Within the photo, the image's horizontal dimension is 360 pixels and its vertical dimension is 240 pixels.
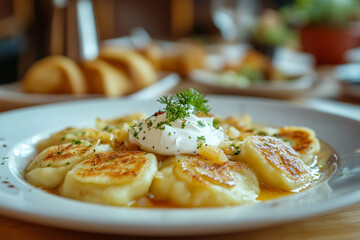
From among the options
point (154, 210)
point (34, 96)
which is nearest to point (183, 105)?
point (154, 210)

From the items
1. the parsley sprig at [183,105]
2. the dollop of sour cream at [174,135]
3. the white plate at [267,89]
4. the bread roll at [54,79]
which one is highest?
the parsley sprig at [183,105]

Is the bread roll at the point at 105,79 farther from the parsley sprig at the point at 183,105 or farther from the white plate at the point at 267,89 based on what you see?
the parsley sprig at the point at 183,105

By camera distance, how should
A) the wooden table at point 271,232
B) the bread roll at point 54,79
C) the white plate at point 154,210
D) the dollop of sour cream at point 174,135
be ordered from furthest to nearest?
the bread roll at point 54,79 → the dollop of sour cream at point 174,135 → the wooden table at point 271,232 → the white plate at point 154,210

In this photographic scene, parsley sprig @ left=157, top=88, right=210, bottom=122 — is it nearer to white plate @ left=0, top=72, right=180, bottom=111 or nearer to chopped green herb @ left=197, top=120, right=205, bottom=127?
chopped green herb @ left=197, top=120, right=205, bottom=127

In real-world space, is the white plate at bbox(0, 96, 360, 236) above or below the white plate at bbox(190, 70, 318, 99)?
above

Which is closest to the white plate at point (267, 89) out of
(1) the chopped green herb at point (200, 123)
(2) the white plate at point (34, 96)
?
(2) the white plate at point (34, 96)

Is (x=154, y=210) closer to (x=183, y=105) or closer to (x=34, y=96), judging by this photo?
(x=183, y=105)

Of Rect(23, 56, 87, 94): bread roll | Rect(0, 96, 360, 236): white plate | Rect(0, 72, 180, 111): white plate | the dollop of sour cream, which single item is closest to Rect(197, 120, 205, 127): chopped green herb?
the dollop of sour cream

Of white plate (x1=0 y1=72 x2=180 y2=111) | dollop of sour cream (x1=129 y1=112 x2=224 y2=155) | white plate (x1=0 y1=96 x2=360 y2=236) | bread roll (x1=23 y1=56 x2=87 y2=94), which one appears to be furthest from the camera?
bread roll (x1=23 y1=56 x2=87 y2=94)
